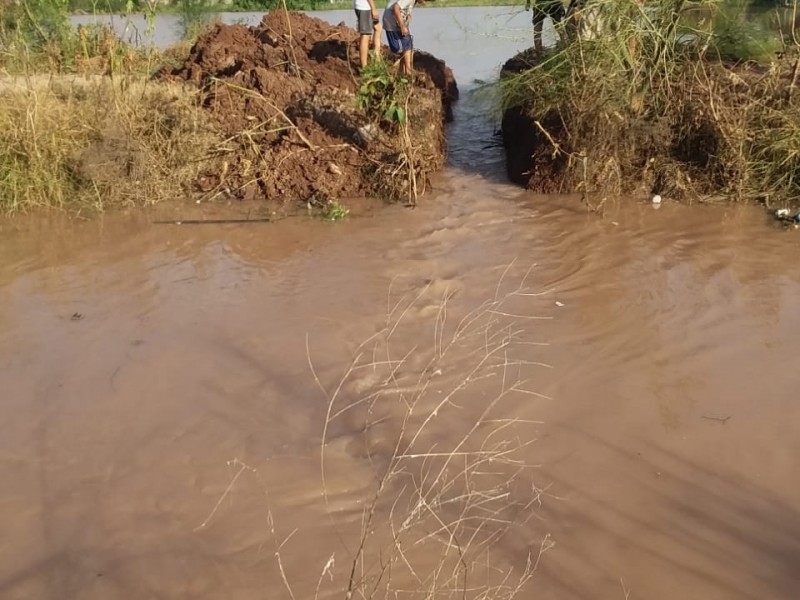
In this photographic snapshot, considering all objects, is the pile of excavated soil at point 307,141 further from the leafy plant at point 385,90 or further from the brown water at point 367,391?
the brown water at point 367,391

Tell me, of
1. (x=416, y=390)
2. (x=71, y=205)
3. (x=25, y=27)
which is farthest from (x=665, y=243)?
(x=25, y=27)

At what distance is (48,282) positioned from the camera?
575cm

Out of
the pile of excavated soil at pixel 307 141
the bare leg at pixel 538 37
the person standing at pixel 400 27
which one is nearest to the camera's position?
the pile of excavated soil at pixel 307 141

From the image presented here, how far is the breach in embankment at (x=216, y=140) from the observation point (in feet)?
22.9

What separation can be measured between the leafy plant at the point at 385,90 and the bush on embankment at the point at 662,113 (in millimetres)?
1255

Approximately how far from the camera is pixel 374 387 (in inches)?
164

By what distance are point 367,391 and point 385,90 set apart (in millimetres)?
3777

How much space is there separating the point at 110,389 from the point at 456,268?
2.57 meters

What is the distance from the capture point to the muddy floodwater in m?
3.07

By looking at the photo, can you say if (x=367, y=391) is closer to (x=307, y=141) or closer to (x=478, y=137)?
(x=307, y=141)

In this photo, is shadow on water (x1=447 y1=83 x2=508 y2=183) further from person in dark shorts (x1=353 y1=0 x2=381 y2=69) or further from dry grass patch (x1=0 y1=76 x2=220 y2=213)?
dry grass patch (x1=0 y1=76 x2=220 y2=213)

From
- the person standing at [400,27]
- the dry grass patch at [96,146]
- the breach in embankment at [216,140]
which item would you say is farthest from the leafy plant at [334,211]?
the person standing at [400,27]

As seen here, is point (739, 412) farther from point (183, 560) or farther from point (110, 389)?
point (110, 389)

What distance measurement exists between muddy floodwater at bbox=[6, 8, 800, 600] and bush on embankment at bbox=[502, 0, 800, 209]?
1.41 feet
